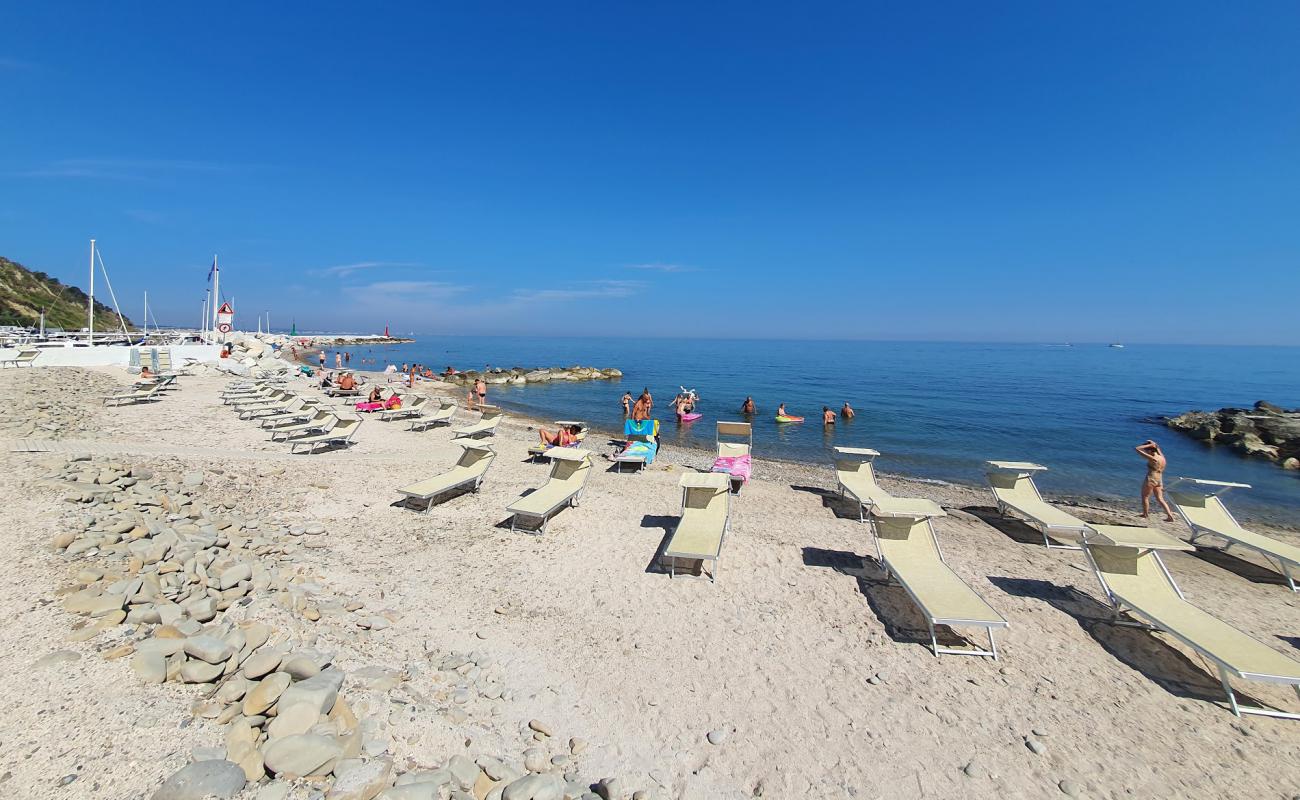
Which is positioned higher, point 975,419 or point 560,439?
point 560,439

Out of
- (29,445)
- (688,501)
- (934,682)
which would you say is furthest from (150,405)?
(934,682)

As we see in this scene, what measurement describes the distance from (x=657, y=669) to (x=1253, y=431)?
101 feet

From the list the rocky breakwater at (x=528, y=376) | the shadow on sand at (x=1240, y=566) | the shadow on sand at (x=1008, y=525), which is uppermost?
the rocky breakwater at (x=528, y=376)

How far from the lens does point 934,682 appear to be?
4.95 meters

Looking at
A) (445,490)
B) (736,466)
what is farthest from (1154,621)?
(445,490)

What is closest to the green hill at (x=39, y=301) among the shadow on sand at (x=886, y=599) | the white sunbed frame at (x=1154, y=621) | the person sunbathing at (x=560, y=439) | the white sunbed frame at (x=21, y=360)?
the white sunbed frame at (x=21, y=360)

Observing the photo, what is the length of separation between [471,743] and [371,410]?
18256 millimetres

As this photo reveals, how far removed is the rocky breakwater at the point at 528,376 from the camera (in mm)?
39094

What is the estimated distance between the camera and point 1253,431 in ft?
72.6

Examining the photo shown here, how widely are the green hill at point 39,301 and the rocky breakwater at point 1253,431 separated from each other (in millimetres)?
80008

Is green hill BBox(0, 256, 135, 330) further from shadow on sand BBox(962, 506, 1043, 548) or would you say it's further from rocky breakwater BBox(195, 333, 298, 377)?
shadow on sand BBox(962, 506, 1043, 548)

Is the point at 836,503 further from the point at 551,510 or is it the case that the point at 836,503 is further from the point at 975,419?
the point at 975,419

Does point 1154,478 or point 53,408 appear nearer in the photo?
point 1154,478

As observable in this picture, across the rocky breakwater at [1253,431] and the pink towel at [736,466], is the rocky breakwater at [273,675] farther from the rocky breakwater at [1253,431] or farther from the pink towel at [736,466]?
the rocky breakwater at [1253,431]
